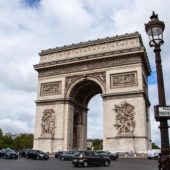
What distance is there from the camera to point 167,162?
19.2ft

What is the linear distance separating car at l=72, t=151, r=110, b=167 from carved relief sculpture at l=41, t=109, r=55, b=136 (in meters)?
15.9

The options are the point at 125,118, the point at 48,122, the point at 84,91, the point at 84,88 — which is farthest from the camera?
the point at 84,91

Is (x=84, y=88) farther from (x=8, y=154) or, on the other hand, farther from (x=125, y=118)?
(x=8, y=154)

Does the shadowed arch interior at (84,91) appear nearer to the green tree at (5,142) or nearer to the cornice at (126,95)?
the cornice at (126,95)

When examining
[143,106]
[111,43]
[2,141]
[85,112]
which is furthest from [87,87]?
[2,141]

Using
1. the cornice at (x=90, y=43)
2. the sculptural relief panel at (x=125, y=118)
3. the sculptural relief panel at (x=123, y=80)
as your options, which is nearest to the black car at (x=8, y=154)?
the sculptural relief panel at (x=125, y=118)

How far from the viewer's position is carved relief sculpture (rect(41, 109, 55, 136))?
37906mm

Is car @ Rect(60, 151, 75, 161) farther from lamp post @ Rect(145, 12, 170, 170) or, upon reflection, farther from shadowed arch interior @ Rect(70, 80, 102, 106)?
lamp post @ Rect(145, 12, 170, 170)

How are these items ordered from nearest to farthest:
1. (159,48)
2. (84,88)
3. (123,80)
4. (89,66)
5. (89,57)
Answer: (159,48)
(123,80)
(89,57)
(89,66)
(84,88)

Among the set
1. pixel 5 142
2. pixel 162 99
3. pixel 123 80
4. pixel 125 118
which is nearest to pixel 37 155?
pixel 125 118

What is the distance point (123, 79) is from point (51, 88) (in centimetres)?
1080

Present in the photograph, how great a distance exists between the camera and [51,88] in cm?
4025

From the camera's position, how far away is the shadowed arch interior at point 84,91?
3953 centimetres

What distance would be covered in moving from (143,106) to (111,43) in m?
9.89
